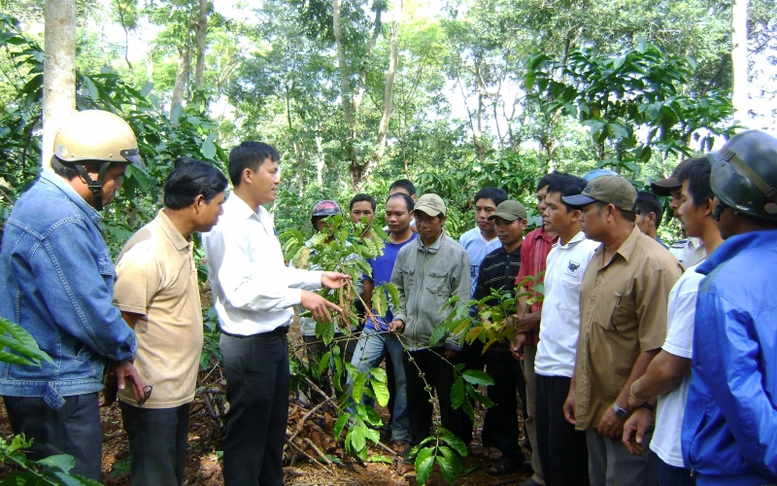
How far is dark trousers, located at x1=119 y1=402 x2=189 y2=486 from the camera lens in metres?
2.37

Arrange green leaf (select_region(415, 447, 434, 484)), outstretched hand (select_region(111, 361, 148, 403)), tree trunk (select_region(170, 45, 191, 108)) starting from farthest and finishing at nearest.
A: tree trunk (select_region(170, 45, 191, 108)) < green leaf (select_region(415, 447, 434, 484)) < outstretched hand (select_region(111, 361, 148, 403))

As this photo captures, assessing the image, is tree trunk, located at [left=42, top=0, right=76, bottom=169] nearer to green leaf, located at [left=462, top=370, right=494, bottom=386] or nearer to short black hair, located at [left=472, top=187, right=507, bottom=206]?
green leaf, located at [left=462, top=370, right=494, bottom=386]

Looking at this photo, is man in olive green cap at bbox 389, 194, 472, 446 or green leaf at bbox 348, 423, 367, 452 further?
man in olive green cap at bbox 389, 194, 472, 446

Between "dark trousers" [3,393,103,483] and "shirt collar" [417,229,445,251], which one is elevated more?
"shirt collar" [417,229,445,251]

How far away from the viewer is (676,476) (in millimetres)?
2023

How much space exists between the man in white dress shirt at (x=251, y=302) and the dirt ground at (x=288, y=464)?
617 mm

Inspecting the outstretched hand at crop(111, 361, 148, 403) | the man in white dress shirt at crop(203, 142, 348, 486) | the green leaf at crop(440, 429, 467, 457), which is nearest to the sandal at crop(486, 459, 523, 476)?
the green leaf at crop(440, 429, 467, 457)

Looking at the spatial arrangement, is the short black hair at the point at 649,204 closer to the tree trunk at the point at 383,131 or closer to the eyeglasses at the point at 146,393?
the eyeglasses at the point at 146,393

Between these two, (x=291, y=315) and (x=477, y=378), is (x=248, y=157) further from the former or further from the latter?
(x=477, y=378)

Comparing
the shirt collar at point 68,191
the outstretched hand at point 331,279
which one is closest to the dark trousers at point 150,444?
the shirt collar at point 68,191

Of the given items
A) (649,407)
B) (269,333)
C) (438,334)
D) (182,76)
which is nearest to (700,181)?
(649,407)

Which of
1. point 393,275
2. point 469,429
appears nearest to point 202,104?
point 393,275

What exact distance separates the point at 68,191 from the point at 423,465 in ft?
7.62

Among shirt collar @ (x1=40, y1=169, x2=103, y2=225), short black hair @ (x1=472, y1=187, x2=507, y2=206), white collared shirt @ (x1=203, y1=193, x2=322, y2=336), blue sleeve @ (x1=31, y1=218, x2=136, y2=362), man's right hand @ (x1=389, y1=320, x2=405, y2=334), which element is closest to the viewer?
blue sleeve @ (x1=31, y1=218, x2=136, y2=362)
